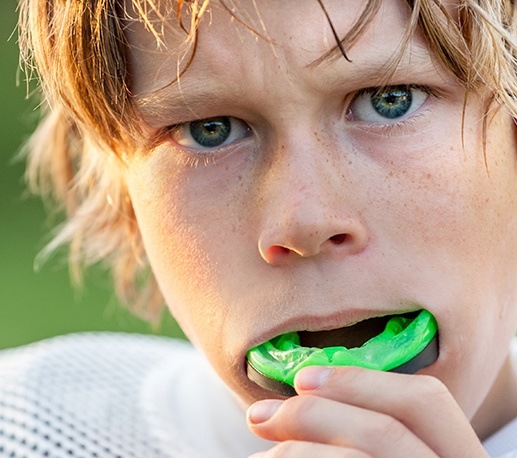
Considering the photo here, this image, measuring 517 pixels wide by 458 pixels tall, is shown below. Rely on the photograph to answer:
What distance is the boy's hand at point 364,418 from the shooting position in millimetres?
A: 1042

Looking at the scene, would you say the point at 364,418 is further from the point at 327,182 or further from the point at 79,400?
the point at 79,400

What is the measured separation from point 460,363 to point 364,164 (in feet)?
0.87

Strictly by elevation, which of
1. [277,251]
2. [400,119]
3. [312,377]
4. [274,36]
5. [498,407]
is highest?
[274,36]

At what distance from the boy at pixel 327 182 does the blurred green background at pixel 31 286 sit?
7.27ft

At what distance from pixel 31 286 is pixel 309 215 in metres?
3.41

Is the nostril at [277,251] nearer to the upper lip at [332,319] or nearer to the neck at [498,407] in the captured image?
the upper lip at [332,319]

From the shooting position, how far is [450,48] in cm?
121

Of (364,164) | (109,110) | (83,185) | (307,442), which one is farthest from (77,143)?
(307,442)

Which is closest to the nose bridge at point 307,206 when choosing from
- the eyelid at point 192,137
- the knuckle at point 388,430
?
the eyelid at point 192,137

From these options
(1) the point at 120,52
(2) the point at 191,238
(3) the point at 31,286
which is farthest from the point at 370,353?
(3) the point at 31,286

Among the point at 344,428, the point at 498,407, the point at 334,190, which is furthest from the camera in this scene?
the point at 498,407

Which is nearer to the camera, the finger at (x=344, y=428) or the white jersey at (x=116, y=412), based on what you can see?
the finger at (x=344, y=428)

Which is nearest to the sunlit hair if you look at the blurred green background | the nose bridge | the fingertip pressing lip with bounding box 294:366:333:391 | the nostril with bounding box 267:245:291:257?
the nose bridge

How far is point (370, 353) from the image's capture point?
1.16 meters
